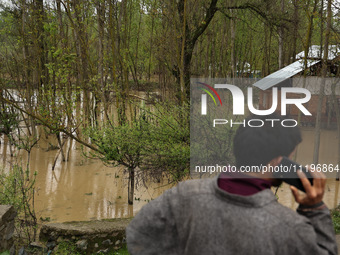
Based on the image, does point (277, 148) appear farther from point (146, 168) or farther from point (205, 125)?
point (146, 168)

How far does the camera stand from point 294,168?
1.77 m

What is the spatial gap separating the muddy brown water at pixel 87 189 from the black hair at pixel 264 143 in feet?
28.4

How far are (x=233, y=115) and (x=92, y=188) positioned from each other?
6.08 meters

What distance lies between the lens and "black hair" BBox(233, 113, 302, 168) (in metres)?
1.74

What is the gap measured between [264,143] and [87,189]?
12671 millimetres

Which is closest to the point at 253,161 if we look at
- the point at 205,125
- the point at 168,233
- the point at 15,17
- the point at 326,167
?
the point at 168,233

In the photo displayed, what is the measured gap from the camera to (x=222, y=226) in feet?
5.32

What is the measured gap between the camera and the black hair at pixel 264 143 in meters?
1.74

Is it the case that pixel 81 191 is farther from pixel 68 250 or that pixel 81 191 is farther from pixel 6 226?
pixel 6 226

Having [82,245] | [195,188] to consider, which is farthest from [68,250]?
[195,188]

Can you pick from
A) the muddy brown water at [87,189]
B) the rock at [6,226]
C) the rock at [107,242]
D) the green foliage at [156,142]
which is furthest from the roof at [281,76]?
the rock at [6,226]

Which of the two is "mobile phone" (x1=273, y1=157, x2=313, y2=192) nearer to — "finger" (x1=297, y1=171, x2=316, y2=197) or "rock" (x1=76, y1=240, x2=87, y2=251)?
"finger" (x1=297, y1=171, x2=316, y2=197)

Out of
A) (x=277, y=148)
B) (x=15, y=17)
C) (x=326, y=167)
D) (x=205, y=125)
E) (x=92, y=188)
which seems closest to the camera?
(x=277, y=148)

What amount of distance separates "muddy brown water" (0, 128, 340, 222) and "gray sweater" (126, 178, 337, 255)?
8.59 m
